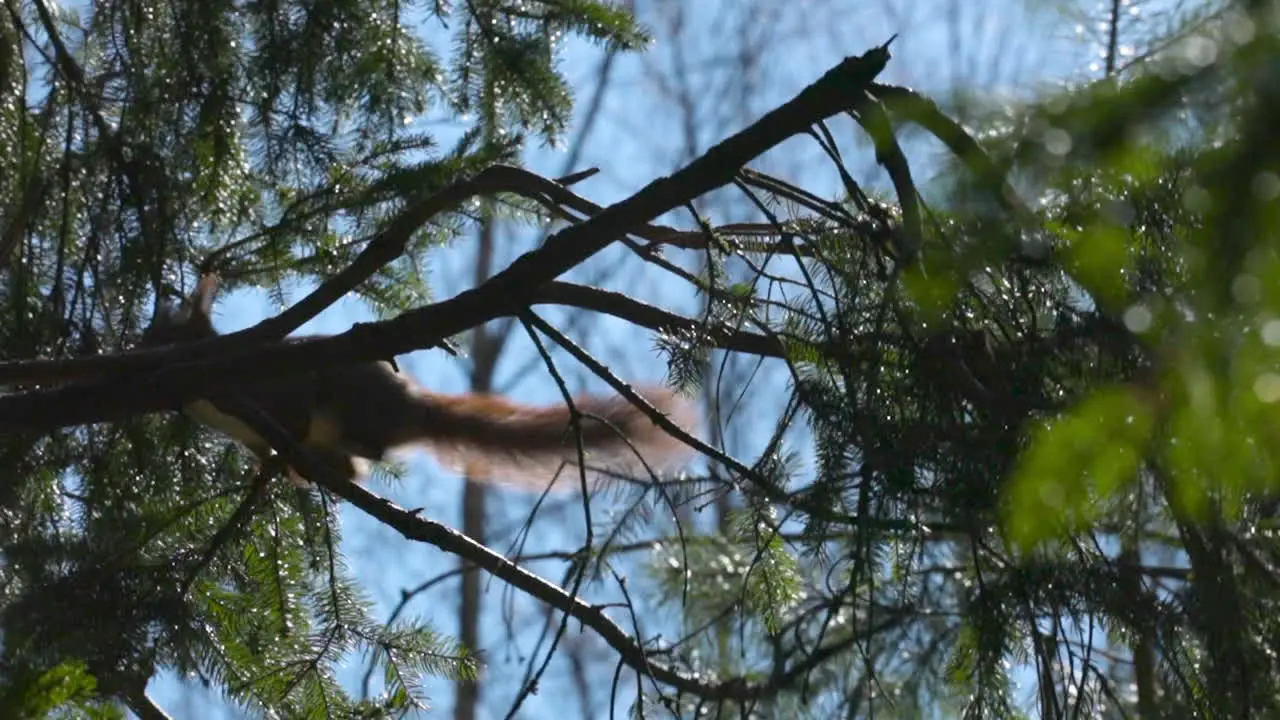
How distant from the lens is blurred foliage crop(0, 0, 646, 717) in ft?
6.23

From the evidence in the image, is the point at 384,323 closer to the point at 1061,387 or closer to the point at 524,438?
the point at 1061,387

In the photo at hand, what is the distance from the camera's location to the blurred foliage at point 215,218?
1.90 meters

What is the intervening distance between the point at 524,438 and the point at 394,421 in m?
0.33

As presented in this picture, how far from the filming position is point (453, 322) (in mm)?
1598

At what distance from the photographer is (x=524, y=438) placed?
2.59 meters

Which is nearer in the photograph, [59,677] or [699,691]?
[59,677]

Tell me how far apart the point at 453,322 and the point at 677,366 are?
0.34 m

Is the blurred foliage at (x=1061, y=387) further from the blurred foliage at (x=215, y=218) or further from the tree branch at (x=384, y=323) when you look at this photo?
the blurred foliage at (x=215, y=218)

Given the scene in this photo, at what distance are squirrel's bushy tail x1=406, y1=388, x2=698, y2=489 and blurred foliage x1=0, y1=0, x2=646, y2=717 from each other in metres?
0.35

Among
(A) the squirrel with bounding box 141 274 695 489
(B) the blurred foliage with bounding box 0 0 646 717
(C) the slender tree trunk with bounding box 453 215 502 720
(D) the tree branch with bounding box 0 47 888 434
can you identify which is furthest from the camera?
(C) the slender tree trunk with bounding box 453 215 502 720

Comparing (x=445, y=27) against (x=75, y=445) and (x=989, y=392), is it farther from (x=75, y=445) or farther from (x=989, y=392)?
(x=989, y=392)

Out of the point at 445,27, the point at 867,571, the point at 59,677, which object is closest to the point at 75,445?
the point at 445,27

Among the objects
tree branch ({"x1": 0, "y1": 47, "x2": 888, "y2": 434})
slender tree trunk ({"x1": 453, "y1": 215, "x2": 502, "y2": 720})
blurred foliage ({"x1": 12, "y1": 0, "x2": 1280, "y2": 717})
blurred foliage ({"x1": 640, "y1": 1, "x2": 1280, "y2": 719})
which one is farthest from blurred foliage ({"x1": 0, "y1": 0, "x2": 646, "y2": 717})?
slender tree trunk ({"x1": 453, "y1": 215, "x2": 502, "y2": 720})

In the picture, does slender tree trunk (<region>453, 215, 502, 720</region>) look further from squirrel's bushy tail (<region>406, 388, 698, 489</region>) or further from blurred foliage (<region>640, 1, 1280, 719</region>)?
blurred foliage (<region>640, 1, 1280, 719</region>)
